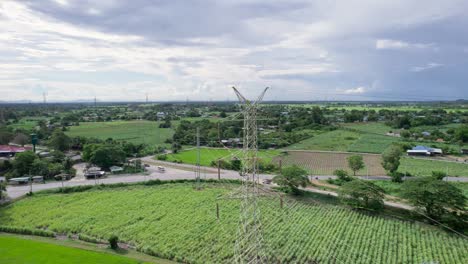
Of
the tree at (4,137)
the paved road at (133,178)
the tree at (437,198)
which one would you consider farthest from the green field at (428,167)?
the tree at (4,137)

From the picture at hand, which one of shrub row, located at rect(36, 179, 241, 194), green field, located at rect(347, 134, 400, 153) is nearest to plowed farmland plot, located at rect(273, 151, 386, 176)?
green field, located at rect(347, 134, 400, 153)

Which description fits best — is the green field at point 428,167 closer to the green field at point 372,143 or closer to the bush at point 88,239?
the green field at point 372,143

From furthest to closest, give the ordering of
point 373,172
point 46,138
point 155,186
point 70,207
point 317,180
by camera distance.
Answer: point 46,138 < point 373,172 < point 317,180 < point 155,186 < point 70,207

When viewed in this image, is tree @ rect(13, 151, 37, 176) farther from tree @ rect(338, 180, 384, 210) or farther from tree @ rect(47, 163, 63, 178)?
tree @ rect(338, 180, 384, 210)

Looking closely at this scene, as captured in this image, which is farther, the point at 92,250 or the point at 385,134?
the point at 385,134

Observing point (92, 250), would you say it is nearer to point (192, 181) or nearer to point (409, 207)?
point (192, 181)

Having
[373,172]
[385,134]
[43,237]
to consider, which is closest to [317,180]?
[373,172]

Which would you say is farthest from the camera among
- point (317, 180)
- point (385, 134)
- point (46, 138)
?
point (385, 134)

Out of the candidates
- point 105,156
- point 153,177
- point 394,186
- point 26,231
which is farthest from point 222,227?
point 105,156
